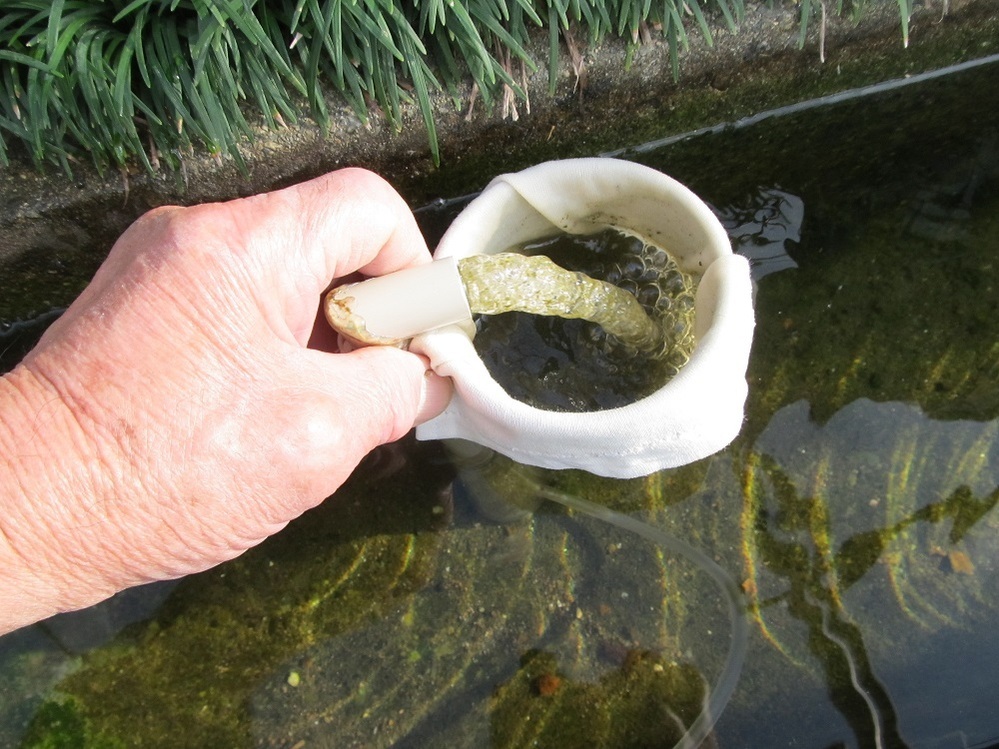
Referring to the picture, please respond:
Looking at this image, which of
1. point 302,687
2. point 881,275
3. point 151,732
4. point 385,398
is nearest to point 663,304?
point 881,275

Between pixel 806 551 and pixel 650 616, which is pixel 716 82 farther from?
pixel 650 616

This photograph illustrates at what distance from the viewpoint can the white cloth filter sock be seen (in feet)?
4.09

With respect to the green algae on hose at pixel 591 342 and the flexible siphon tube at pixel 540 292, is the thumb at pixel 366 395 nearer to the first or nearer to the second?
the flexible siphon tube at pixel 540 292

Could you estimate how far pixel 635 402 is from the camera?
137 centimetres

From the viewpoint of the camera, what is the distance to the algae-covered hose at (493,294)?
121 cm

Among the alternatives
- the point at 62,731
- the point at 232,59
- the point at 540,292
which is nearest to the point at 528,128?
the point at 540,292

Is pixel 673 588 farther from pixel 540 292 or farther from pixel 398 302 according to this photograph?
pixel 398 302

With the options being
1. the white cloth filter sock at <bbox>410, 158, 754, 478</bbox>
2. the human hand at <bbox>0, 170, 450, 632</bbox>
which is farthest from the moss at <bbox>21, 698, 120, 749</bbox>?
the white cloth filter sock at <bbox>410, 158, 754, 478</bbox>

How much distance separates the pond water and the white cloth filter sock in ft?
1.44

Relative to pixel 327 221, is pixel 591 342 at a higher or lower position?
lower

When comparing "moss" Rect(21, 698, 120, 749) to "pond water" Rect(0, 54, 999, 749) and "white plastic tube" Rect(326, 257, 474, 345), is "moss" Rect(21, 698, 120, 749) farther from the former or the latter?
"white plastic tube" Rect(326, 257, 474, 345)

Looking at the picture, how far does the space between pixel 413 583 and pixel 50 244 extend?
113 centimetres

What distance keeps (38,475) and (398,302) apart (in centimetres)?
57

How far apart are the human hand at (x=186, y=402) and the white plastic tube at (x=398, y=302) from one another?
0.04 m
